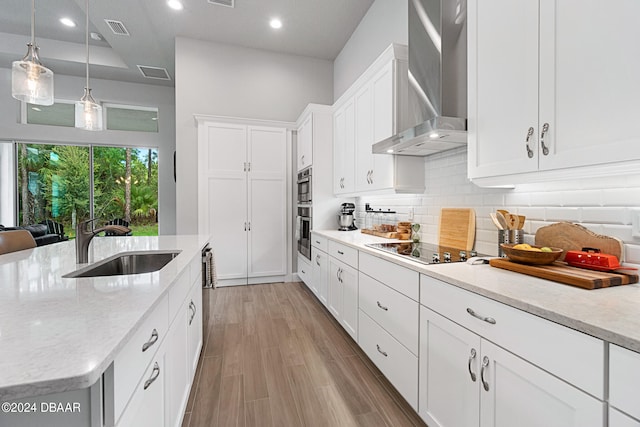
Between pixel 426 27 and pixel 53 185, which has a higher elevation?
pixel 426 27

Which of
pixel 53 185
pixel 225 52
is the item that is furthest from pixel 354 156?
pixel 53 185

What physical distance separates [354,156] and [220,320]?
2.28 m

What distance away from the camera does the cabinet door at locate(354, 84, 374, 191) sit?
2.81 meters

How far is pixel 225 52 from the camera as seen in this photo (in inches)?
180

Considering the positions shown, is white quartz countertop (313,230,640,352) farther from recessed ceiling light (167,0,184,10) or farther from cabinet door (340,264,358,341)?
recessed ceiling light (167,0,184,10)

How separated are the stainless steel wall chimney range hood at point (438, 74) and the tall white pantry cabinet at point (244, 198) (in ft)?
8.63

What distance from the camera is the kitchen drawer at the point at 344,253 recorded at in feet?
7.94

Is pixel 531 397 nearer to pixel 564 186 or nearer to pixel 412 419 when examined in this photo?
pixel 412 419

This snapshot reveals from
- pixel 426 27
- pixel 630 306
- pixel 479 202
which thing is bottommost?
pixel 630 306

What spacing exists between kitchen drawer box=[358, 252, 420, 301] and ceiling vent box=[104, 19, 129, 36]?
4.72m

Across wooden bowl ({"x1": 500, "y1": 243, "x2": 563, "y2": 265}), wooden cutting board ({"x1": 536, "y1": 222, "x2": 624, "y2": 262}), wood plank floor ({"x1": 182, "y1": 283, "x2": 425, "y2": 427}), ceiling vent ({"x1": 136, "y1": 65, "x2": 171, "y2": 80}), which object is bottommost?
wood plank floor ({"x1": 182, "y1": 283, "x2": 425, "y2": 427})

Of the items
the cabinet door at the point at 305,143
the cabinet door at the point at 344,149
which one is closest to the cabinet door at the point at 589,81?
the cabinet door at the point at 344,149

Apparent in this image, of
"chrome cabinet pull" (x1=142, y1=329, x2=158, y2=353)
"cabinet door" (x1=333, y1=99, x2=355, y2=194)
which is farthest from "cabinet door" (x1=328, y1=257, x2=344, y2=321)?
"chrome cabinet pull" (x1=142, y1=329, x2=158, y2=353)

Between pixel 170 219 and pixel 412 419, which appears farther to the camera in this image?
pixel 170 219
